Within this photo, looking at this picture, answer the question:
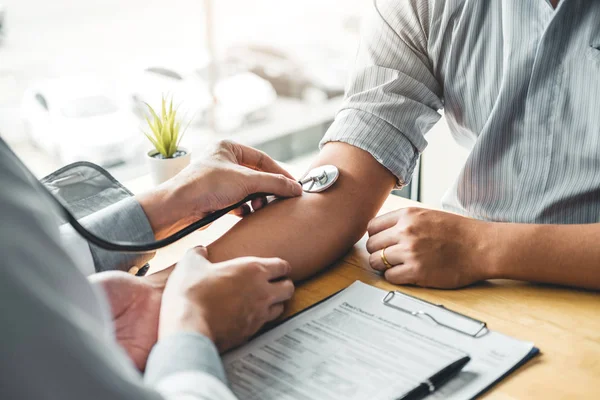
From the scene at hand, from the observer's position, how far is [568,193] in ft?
3.49

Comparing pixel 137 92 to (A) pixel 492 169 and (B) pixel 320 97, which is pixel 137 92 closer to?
(B) pixel 320 97

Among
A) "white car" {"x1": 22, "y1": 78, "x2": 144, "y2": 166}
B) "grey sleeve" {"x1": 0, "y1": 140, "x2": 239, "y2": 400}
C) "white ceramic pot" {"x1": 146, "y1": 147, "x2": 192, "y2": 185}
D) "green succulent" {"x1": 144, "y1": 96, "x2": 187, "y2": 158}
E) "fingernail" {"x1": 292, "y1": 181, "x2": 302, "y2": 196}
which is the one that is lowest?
"white car" {"x1": 22, "y1": 78, "x2": 144, "y2": 166}

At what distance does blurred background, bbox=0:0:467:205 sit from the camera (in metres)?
2.32

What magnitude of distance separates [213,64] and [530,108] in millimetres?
2040

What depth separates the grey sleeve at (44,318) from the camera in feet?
1.12

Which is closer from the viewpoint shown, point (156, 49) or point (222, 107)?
point (156, 49)

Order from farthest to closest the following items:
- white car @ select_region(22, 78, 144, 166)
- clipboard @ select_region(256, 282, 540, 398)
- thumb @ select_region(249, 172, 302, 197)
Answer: white car @ select_region(22, 78, 144, 166) < thumb @ select_region(249, 172, 302, 197) < clipboard @ select_region(256, 282, 540, 398)

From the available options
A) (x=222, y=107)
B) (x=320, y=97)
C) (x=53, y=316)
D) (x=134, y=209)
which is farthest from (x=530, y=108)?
(x=320, y=97)

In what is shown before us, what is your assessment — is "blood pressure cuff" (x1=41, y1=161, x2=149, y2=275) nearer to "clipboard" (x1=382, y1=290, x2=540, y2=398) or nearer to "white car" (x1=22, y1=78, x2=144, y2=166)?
"clipboard" (x1=382, y1=290, x2=540, y2=398)

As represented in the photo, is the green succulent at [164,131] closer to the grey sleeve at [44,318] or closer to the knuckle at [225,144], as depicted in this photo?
the knuckle at [225,144]

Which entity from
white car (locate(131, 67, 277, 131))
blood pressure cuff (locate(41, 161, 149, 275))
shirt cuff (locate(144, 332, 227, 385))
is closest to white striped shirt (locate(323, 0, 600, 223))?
blood pressure cuff (locate(41, 161, 149, 275))

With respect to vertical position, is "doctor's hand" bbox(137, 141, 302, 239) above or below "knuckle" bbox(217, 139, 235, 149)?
below

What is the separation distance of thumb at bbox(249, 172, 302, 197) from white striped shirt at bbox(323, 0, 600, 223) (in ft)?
0.44

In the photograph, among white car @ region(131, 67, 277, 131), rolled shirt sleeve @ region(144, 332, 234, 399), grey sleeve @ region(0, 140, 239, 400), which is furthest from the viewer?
white car @ region(131, 67, 277, 131)
